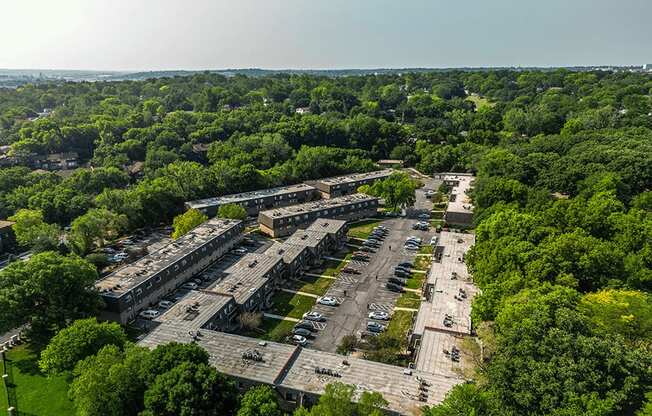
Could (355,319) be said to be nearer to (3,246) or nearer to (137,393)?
(137,393)

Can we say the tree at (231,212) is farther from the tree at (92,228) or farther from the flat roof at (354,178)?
the flat roof at (354,178)

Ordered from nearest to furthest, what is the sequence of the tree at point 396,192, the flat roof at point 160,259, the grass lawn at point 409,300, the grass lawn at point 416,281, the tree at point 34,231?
the flat roof at point 160,259 → the grass lawn at point 409,300 → the grass lawn at point 416,281 → the tree at point 34,231 → the tree at point 396,192

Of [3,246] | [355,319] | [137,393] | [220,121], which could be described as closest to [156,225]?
[3,246]

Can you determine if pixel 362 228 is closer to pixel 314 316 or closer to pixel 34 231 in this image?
pixel 314 316

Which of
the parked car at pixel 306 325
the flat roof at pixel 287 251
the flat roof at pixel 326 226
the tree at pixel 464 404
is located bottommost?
the parked car at pixel 306 325

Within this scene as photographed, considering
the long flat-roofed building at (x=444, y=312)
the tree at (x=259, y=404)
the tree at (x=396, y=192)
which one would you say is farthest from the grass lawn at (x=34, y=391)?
the tree at (x=396, y=192)
